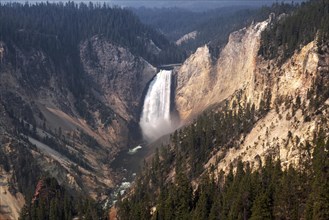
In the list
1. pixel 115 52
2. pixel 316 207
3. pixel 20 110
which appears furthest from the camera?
pixel 115 52

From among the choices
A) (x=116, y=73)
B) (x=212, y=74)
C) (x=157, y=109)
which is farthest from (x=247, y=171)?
(x=116, y=73)

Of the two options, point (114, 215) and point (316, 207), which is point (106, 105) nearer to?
point (114, 215)

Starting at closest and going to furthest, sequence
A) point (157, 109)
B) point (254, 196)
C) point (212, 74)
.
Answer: point (254, 196) < point (212, 74) < point (157, 109)

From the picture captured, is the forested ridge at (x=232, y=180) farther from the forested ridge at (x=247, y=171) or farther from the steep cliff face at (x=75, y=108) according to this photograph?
the steep cliff face at (x=75, y=108)

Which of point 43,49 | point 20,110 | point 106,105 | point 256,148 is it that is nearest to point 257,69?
point 256,148

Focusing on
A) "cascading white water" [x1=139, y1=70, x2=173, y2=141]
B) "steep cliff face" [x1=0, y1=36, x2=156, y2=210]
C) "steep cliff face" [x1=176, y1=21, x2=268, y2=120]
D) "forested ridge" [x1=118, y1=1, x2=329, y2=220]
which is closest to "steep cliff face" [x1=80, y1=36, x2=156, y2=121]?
"steep cliff face" [x1=0, y1=36, x2=156, y2=210]

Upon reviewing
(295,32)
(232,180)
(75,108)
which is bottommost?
(75,108)

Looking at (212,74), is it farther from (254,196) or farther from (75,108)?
(254,196)
